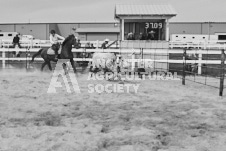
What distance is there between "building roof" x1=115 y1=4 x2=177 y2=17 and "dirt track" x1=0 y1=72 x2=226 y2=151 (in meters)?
7.58

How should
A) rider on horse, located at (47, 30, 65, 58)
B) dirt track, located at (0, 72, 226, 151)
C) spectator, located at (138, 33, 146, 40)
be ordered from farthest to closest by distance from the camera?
1. spectator, located at (138, 33, 146, 40)
2. rider on horse, located at (47, 30, 65, 58)
3. dirt track, located at (0, 72, 226, 151)

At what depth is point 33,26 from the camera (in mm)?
51000

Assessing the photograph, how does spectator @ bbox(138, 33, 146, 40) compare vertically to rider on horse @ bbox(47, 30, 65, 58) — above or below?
above

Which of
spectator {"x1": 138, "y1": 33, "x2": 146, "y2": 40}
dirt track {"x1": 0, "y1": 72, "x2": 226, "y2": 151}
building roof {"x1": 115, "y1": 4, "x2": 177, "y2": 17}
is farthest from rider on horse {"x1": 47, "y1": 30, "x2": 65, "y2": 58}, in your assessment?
dirt track {"x1": 0, "y1": 72, "x2": 226, "y2": 151}

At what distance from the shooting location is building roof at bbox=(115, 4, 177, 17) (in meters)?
14.2

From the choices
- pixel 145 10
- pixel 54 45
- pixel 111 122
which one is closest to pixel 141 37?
pixel 145 10

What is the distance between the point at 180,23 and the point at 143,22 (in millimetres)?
35262

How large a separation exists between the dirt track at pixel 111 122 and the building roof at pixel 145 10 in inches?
298

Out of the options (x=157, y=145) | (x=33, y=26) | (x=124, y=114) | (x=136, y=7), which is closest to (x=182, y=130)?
(x=157, y=145)

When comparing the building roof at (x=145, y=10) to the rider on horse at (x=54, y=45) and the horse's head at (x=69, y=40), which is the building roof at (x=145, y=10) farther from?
the rider on horse at (x=54, y=45)

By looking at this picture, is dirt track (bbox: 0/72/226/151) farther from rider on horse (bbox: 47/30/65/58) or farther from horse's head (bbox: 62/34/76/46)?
rider on horse (bbox: 47/30/65/58)

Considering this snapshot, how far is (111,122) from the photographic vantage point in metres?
4.68

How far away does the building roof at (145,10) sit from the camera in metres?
14.2

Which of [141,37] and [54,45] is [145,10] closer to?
[141,37]
